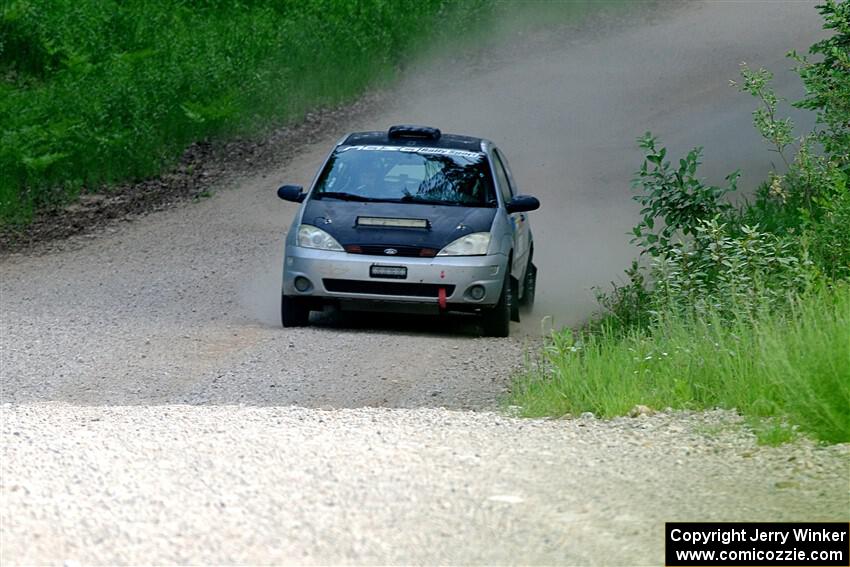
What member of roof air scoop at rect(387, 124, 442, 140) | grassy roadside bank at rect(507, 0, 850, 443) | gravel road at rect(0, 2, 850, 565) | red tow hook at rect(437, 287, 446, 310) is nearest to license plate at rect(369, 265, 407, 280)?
red tow hook at rect(437, 287, 446, 310)

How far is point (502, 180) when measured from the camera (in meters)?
14.3

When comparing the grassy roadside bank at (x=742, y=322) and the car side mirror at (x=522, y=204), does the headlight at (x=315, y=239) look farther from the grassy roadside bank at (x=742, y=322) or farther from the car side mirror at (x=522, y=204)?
the grassy roadside bank at (x=742, y=322)

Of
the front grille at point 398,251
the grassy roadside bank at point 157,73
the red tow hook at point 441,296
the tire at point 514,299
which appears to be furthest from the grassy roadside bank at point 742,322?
the grassy roadside bank at point 157,73

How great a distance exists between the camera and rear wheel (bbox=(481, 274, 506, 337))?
13.1 meters

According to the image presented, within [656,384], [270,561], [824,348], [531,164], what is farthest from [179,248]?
[270,561]

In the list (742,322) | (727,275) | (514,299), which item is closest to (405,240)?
(514,299)

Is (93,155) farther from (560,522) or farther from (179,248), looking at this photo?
(560,522)

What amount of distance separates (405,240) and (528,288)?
266 centimetres

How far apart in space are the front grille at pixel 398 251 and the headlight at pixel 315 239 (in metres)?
0.15

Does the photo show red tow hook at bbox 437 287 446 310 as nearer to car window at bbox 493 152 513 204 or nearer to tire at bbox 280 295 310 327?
tire at bbox 280 295 310 327

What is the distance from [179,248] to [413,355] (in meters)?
6.90

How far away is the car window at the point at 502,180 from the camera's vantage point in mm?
13992

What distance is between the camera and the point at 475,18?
29016 mm

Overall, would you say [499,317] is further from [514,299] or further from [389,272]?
[389,272]
